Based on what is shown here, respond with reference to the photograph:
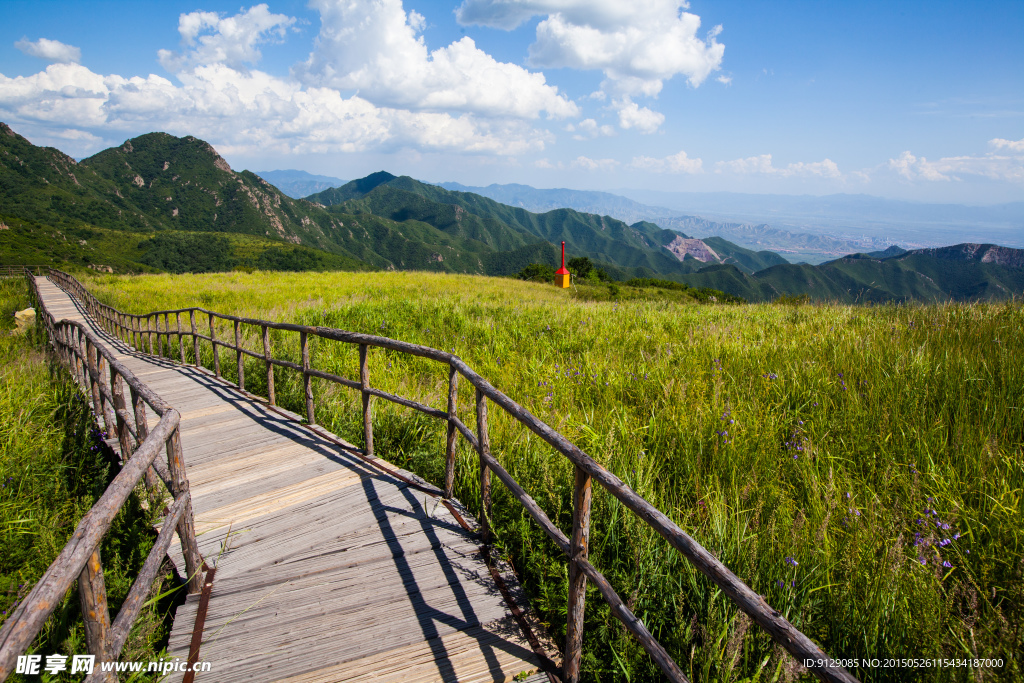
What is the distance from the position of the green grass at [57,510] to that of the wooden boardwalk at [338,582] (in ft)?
1.28

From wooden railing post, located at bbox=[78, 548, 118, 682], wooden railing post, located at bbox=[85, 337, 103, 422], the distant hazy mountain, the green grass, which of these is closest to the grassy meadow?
wooden railing post, located at bbox=[78, 548, 118, 682]

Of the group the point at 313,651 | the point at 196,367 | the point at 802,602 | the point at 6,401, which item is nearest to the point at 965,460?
the point at 802,602

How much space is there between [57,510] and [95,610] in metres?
2.74

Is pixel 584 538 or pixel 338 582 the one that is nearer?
pixel 584 538

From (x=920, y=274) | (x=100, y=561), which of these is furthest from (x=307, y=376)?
(x=920, y=274)

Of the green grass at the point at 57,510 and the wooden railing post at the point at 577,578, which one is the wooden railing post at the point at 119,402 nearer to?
the green grass at the point at 57,510

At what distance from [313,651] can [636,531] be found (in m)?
1.90

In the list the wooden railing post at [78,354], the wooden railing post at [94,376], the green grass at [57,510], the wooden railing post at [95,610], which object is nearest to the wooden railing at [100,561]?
the wooden railing post at [95,610]

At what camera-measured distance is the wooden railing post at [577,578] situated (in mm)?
2207

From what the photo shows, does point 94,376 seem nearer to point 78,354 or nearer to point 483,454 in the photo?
point 78,354

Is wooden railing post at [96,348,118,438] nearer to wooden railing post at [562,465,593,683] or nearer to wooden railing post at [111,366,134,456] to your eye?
wooden railing post at [111,366,134,456]

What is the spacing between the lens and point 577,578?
2.22 meters

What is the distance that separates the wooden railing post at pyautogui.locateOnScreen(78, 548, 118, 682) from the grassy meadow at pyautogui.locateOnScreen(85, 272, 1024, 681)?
6.70 ft

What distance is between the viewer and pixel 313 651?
7.89 ft
